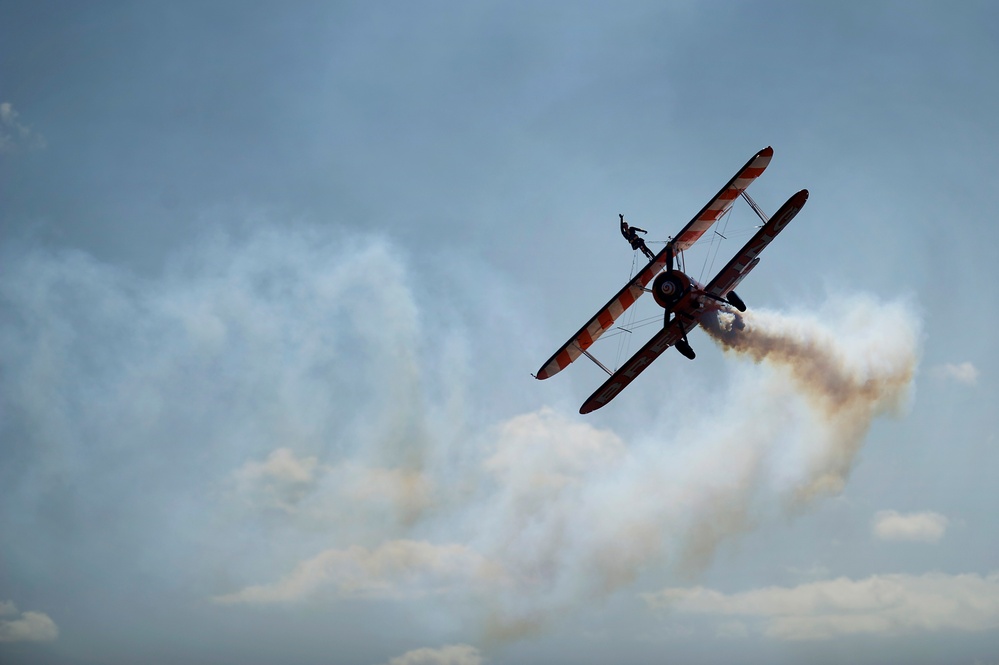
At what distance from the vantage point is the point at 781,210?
54969 mm

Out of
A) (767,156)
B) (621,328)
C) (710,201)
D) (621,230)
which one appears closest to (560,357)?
(621,328)

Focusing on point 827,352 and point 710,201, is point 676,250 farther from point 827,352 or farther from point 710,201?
point 827,352

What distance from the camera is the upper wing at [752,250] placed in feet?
180

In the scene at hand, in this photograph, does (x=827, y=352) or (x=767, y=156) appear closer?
(x=767, y=156)

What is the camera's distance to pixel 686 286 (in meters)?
56.8

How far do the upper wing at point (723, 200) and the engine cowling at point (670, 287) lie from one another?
3494 millimetres

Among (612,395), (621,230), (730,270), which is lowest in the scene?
(612,395)

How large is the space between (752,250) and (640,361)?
29.5 ft

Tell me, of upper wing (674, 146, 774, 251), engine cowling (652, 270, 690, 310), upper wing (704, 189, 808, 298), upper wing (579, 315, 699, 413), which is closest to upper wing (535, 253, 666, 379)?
upper wing (579, 315, 699, 413)

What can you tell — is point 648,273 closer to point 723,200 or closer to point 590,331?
point 590,331

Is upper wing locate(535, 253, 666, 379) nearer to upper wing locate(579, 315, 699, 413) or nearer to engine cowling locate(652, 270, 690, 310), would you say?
upper wing locate(579, 315, 699, 413)

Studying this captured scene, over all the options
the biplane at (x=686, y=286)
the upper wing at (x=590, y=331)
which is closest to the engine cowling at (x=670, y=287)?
the biplane at (x=686, y=286)

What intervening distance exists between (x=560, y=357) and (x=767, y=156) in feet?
55.1

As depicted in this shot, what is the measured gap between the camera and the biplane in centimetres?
5625
